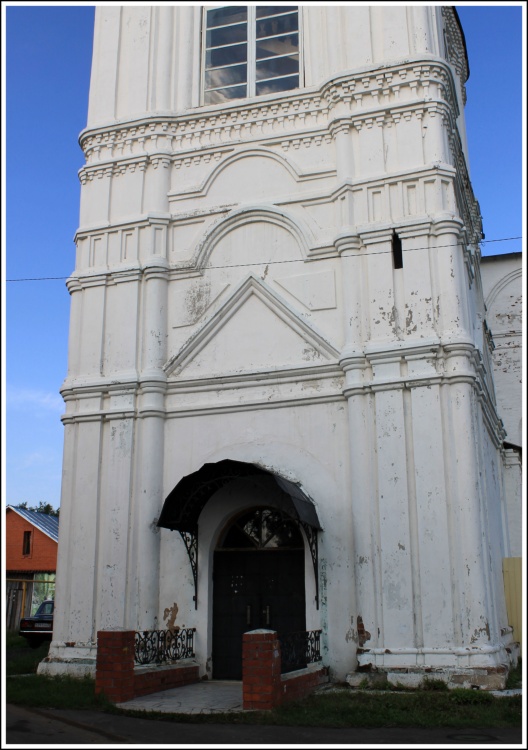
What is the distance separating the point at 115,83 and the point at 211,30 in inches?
87.8

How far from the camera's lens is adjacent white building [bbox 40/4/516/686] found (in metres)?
11.6

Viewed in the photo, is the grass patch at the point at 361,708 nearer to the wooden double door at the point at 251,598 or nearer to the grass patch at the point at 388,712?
the grass patch at the point at 388,712

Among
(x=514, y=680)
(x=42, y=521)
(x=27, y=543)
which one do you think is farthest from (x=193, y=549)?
(x=27, y=543)

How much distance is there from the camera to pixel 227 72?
51.6ft

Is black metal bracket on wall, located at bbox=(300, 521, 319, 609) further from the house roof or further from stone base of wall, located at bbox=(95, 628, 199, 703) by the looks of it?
the house roof

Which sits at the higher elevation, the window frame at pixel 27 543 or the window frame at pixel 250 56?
the window frame at pixel 250 56

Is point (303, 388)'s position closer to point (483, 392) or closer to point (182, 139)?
point (483, 392)

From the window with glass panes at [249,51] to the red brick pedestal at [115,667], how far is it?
10140mm

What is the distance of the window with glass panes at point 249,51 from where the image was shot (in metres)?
15.3

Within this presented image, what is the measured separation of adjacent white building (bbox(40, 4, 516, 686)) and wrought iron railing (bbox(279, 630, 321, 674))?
10.7 inches

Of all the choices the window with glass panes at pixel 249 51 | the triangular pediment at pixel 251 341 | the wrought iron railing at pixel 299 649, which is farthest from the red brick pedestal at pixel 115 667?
the window with glass panes at pixel 249 51

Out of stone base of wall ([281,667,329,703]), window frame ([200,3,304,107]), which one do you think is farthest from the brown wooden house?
stone base of wall ([281,667,329,703])

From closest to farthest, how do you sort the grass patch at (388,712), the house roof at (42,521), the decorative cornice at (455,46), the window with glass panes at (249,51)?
the grass patch at (388,712) < the window with glass panes at (249,51) < the decorative cornice at (455,46) < the house roof at (42,521)

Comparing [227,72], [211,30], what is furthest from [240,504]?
[211,30]
